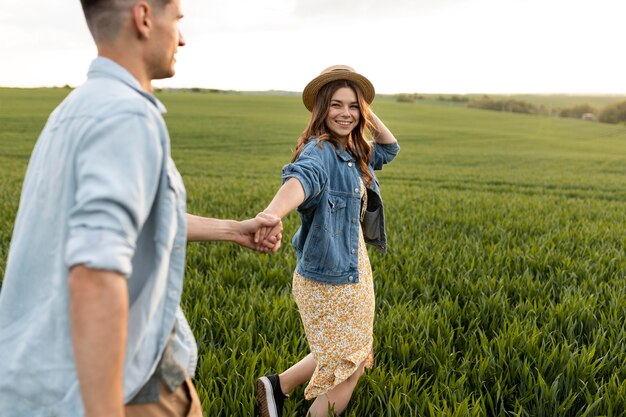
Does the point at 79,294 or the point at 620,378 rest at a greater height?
the point at 79,294

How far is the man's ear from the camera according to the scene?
1143 millimetres

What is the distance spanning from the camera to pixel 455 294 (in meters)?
4.31

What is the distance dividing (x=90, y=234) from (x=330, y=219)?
1.51 m

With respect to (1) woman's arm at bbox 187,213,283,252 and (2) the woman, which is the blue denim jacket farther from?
(1) woman's arm at bbox 187,213,283,252

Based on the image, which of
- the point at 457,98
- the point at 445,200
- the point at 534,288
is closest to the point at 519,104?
the point at 457,98

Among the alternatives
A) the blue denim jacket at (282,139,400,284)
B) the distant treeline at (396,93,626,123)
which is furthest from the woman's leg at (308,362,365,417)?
the distant treeline at (396,93,626,123)

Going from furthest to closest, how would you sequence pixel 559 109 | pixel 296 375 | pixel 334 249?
pixel 559 109, pixel 296 375, pixel 334 249

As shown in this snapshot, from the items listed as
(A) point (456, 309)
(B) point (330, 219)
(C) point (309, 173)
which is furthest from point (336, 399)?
(A) point (456, 309)

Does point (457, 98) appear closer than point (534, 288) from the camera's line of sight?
No

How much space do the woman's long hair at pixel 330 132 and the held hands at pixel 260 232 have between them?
1.64ft

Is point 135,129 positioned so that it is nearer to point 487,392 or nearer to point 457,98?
point 487,392

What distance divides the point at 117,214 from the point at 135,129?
171mm

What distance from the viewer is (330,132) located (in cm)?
256

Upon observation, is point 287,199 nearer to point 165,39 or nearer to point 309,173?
point 309,173
